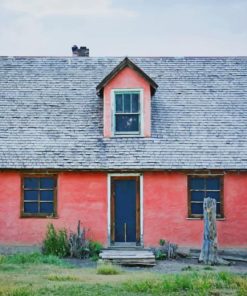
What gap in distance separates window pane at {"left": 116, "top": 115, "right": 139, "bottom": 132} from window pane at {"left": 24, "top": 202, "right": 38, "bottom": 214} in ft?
13.5

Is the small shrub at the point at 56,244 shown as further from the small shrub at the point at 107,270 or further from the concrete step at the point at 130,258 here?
the small shrub at the point at 107,270

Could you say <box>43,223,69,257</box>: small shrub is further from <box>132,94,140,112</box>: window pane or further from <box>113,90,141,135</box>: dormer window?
<box>132,94,140,112</box>: window pane

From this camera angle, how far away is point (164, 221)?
1994 centimetres

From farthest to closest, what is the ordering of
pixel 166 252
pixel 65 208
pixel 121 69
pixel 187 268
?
1. pixel 121 69
2. pixel 65 208
3. pixel 166 252
4. pixel 187 268

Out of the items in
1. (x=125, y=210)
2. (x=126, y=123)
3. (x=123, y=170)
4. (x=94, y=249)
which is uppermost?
(x=126, y=123)

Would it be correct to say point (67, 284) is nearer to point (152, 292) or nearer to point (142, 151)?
point (152, 292)

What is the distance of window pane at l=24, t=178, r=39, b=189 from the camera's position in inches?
790

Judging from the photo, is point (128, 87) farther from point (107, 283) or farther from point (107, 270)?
point (107, 283)

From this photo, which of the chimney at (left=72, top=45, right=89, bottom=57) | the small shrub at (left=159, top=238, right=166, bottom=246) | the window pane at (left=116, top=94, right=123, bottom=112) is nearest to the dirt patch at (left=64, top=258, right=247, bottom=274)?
the small shrub at (left=159, top=238, right=166, bottom=246)

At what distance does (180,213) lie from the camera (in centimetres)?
1998

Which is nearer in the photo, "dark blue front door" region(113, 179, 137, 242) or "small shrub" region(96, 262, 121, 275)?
→ "small shrub" region(96, 262, 121, 275)

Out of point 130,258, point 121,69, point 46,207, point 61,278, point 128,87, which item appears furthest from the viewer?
point 128,87

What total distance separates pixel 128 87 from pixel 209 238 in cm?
662

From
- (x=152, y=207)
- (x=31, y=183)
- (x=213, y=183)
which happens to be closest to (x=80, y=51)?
(x=31, y=183)
